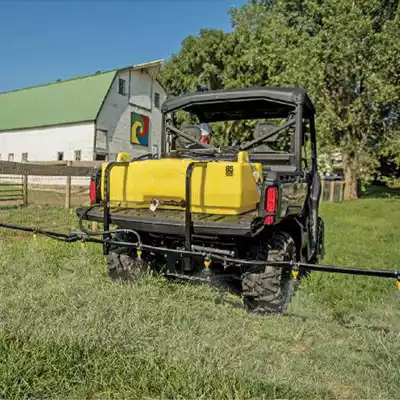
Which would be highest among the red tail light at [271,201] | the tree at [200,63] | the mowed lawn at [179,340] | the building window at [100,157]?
the tree at [200,63]

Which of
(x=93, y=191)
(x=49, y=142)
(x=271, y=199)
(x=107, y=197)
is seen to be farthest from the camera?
(x=49, y=142)

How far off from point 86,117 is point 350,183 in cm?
1571

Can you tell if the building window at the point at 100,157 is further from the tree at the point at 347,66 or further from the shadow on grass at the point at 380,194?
the shadow on grass at the point at 380,194

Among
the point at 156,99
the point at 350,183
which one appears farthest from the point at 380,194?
the point at 156,99

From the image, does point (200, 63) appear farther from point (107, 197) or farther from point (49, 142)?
point (107, 197)

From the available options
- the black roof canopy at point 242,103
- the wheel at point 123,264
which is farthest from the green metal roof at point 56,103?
the wheel at point 123,264

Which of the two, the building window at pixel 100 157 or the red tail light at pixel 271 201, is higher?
the building window at pixel 100 157

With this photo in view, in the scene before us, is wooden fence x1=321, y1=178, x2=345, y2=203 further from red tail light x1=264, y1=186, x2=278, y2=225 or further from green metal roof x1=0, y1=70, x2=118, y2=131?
red tail light x1=264, y1=186, x2=278, y2=225

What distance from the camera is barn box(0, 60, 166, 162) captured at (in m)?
26.4

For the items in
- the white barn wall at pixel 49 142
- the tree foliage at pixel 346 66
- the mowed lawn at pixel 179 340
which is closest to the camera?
the mowed lawn at pixel 179 340

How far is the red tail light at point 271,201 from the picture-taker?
3532 mm

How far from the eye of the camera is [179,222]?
3.71 m

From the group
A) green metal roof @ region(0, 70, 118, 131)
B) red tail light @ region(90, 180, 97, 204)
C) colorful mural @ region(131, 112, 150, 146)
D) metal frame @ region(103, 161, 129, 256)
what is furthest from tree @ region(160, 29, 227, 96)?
metal frame @ region(103, 161, 129, 256)

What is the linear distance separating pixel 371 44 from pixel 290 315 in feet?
53.4
